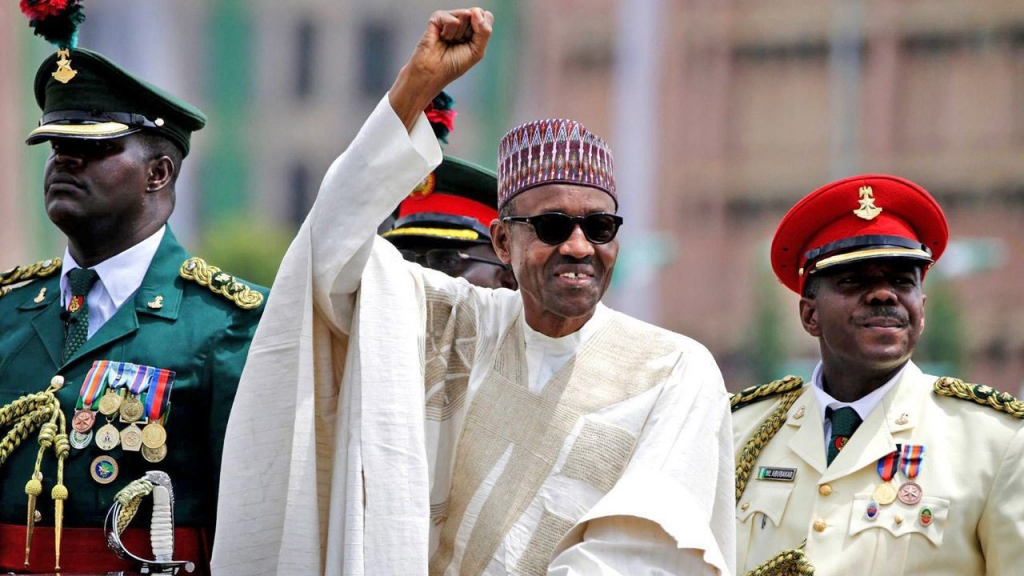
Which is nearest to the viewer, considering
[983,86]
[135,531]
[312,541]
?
[312,541]

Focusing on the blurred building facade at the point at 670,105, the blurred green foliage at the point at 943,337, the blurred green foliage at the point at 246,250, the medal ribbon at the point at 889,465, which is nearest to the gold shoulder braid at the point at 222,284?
the medal ribbon at the point at 889,465

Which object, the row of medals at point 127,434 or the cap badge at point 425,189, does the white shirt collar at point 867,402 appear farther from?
the row of medals at point 127,434

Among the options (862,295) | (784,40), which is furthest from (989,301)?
(862,295)

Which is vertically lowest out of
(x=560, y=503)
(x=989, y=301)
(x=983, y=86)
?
(x=560, y=503)

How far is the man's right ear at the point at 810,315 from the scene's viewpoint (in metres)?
5.71

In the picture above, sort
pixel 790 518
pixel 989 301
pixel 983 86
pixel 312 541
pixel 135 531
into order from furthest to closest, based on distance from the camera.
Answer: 1. pixel 983 86
2. pixel 989 301
3. pixel 790 518
4. pixel 135 531
5. pixel 312 541

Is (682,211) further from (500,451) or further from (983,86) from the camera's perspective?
(500,451)

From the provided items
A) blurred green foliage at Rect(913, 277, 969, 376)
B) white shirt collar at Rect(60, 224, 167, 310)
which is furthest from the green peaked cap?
blurred green foliage at Rect(913, 277, 969, 376)

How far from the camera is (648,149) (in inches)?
1861

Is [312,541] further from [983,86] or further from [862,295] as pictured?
[983,86]

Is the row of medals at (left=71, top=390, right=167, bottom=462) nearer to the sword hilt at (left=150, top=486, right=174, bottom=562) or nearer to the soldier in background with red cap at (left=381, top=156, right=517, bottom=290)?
the sword hilt at (left=150, top=486, right=174, bottom=562)

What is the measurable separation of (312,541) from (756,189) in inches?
1750

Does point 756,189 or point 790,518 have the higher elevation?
point 756,189

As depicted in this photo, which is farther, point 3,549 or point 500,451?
point 3,549
